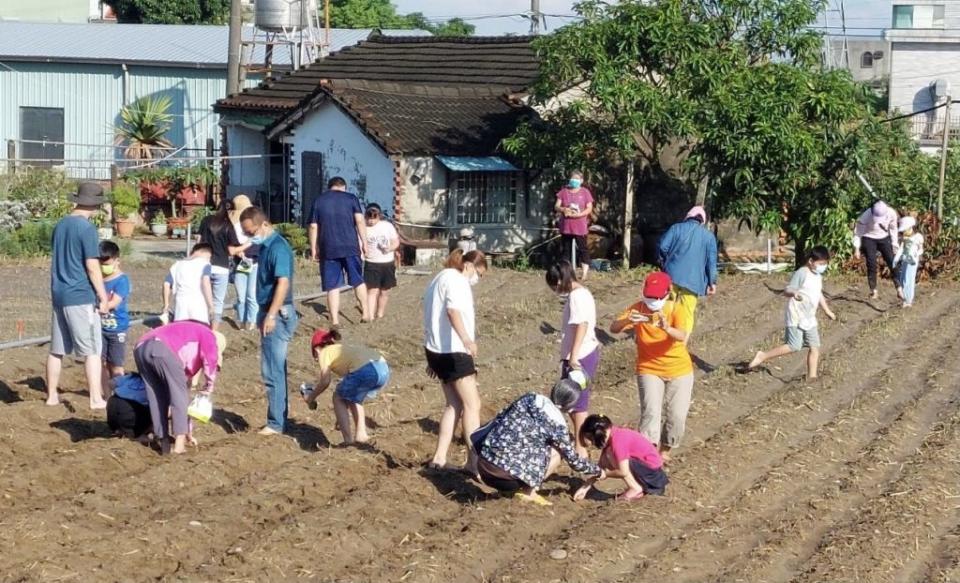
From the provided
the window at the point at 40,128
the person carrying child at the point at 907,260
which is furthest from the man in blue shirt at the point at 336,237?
the window at the point at 40,128

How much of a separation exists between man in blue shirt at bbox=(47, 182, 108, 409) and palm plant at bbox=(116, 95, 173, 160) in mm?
22873

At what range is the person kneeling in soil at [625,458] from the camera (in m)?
9.45

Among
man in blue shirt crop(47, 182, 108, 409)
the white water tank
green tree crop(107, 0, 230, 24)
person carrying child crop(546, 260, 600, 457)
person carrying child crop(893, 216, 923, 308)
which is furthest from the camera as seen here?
green tree crop(107, 0, 230, 24)

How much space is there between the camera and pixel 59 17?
169 ft

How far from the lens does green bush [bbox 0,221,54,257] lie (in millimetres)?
21859

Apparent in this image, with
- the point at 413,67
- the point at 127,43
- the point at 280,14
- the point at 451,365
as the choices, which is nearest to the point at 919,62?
the point at 280,14

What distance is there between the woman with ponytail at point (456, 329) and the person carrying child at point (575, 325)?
73 centimetres

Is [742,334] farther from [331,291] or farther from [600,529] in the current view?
[600,529]

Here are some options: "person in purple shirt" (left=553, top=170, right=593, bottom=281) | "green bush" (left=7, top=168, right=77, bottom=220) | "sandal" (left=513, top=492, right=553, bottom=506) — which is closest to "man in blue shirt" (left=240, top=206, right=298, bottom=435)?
"sandal" (left=513, top=492, right=553, bottom=506)

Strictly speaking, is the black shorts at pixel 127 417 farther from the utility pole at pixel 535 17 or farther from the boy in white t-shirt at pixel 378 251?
the utility pole at pixel 535 17

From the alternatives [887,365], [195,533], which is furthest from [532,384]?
[195,533]

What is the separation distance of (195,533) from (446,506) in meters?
1.76

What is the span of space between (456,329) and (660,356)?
65.0 inches

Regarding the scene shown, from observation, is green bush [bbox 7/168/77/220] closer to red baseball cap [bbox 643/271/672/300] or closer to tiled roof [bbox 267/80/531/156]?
tiled roof [bbox 267/80/531/156]
